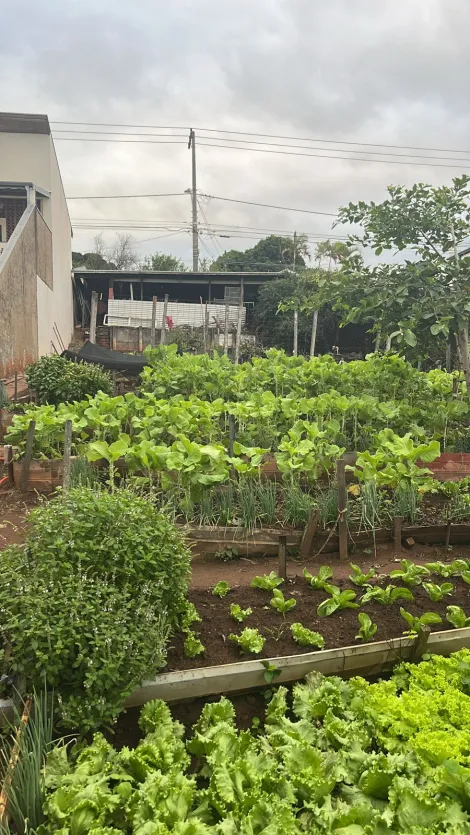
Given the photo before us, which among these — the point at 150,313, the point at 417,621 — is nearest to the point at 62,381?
the point at 417,621

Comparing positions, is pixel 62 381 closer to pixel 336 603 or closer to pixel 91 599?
pixel 336 603

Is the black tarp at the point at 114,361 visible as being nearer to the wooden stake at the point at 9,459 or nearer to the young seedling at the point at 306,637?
the wooden stake at the point at 9,459

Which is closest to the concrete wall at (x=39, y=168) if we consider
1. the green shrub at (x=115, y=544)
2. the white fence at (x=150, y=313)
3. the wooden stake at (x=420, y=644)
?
the white fence at (x=150, y=313)

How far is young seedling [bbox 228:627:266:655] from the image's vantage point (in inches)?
96.8

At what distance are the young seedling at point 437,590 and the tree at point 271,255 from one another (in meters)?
26.8

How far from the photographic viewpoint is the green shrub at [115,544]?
89.2 inches

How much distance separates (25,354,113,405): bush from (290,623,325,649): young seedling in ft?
19.9

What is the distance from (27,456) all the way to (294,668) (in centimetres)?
348

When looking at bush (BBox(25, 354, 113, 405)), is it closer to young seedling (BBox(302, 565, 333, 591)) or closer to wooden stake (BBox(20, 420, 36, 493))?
wooden stake (BBox(20, 420, 36, 493))

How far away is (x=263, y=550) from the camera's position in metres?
3.99

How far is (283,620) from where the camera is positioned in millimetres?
2785

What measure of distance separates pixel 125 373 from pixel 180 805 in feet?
31.7

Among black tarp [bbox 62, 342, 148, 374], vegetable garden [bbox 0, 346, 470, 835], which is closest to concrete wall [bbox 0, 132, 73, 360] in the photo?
black tarp [bbox 62, 342, 148, 374]

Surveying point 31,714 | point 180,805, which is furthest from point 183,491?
point 180,805
